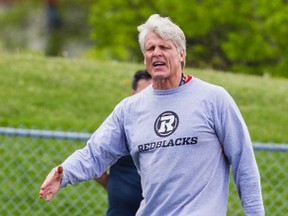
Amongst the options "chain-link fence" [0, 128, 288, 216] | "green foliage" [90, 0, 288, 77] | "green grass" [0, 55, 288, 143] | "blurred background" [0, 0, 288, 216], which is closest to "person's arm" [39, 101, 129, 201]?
"blurred background" [0, 0, 288, 216]

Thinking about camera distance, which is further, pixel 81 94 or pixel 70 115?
pixel 81 94

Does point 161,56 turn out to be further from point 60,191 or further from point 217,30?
point 217,30

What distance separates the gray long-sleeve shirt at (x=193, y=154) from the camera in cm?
415

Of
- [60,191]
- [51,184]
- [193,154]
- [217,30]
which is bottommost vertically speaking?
[217,30]

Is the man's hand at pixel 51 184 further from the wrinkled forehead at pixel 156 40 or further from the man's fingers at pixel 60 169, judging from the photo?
the wrinkled forehead at pixel 156 40

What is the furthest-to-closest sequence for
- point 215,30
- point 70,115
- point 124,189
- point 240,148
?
point 215,30 < point 70,115 < point 124,189 < point 240,148

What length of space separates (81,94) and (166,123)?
21.9 feet

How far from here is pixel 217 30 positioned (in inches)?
1081

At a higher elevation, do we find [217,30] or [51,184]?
[51,184]

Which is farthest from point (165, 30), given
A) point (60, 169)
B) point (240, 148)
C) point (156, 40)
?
point (60, 169)

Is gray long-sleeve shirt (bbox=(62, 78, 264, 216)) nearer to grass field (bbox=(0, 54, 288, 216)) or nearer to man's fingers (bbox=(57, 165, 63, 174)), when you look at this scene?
man's fingers (bbox=(57, 165, 63, 174))

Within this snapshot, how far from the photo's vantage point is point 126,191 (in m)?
5.59

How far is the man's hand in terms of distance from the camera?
405 cm

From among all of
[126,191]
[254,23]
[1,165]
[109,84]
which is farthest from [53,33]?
[126,191]
